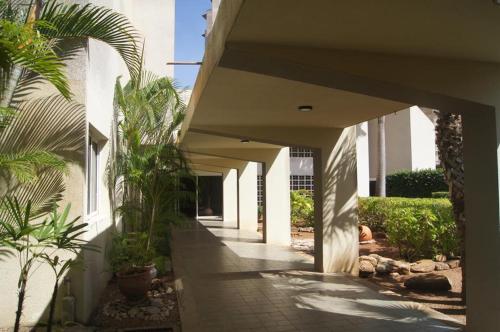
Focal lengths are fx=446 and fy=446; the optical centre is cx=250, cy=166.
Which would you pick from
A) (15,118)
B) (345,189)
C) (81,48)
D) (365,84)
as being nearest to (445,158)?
(345,189)

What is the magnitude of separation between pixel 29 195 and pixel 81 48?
2170mm

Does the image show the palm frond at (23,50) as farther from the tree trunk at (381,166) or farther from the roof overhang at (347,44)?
the tree trunk at (381,166)

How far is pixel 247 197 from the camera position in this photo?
19.5 metres

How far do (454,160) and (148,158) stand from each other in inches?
227

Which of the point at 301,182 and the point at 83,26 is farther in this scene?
the point at 301,182

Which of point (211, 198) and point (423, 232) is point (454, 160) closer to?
point (423, 232)

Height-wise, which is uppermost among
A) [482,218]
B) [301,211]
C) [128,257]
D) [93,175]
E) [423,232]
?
[93,175]

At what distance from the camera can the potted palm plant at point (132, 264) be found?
7.35 meters

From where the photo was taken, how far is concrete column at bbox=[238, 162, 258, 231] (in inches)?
763

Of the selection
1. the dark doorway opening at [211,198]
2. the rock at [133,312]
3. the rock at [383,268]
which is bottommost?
the rock at [133,312]

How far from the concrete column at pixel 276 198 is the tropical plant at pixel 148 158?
16.9ft

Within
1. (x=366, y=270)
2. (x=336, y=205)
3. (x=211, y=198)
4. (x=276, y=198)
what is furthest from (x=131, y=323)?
(x=211, y=198)

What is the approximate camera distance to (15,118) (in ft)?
19.2

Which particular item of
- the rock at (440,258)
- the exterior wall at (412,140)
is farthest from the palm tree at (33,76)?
the exterior wall at (412,140)
